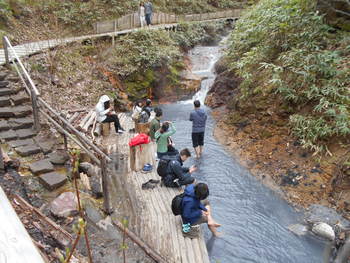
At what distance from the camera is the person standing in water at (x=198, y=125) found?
28.7ft

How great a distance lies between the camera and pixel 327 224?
6.34m

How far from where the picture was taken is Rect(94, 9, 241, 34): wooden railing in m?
18.1

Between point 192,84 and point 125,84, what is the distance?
13.6 ft

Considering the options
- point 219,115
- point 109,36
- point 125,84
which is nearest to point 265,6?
point 219,115

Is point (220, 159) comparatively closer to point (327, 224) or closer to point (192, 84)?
point (327, 224)

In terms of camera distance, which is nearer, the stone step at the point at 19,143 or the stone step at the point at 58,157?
the stone step at the point at 58,157

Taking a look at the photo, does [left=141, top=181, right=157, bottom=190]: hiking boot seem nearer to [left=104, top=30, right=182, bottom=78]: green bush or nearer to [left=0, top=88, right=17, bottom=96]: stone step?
[left=0, top=88, right=17, bottom=96]: stone step

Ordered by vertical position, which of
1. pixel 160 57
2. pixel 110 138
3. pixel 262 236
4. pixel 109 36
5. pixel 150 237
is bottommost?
pixel 262 236

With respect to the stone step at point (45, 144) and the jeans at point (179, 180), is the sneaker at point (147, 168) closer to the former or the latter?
the jeans at point (179, 180)

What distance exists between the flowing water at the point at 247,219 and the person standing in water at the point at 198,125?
1.42ft

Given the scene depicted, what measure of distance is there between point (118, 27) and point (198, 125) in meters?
12.9

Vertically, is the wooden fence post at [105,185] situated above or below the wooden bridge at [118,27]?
below

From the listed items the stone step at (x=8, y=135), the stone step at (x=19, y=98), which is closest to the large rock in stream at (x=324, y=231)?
the stone step at (x=8, y=135)

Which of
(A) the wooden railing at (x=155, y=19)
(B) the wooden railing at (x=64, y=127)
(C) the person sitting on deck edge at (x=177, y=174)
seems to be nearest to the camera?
(B) the wooden railing at (x=64, y=127)
